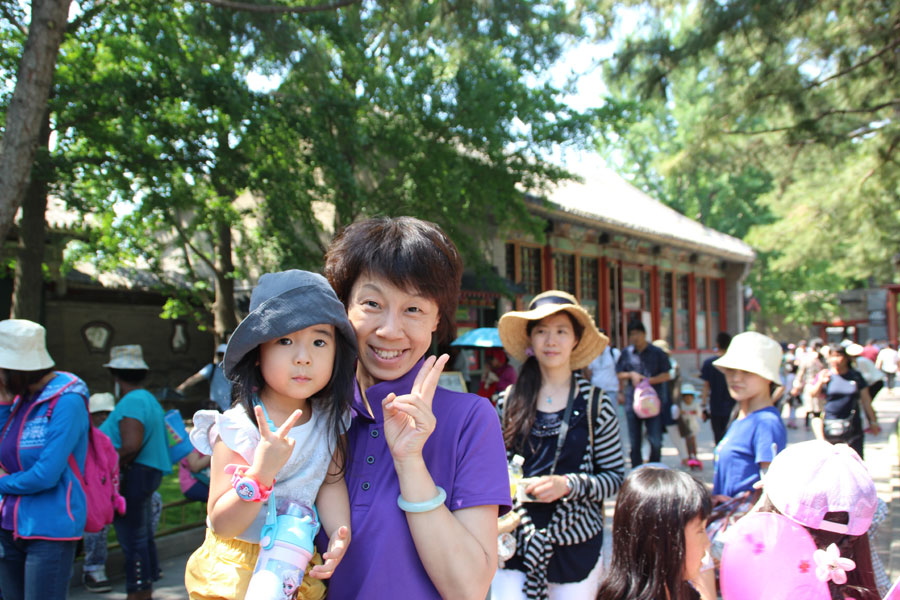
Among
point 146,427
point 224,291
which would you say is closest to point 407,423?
point 146,427

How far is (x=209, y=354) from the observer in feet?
54.3

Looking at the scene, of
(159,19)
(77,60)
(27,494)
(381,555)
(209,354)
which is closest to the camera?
(381,555)

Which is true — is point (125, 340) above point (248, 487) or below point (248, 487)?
above

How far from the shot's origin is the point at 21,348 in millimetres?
3385

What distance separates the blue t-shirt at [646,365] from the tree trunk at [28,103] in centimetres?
683

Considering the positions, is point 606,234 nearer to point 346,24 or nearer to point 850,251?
point 850,251

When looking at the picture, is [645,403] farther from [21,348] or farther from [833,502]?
[21,348]

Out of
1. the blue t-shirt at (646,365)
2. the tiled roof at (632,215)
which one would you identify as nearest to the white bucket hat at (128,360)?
the blue t-shirt at (646,365)

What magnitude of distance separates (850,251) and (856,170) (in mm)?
7162

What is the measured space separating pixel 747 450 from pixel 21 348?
12.1ft

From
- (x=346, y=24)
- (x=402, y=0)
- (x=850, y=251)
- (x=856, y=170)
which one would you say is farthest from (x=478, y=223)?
(x=850, y=251)

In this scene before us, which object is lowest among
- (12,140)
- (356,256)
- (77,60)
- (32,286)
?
(356,256)

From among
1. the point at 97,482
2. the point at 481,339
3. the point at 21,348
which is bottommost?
the point at 97,482

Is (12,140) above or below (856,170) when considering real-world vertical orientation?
below
